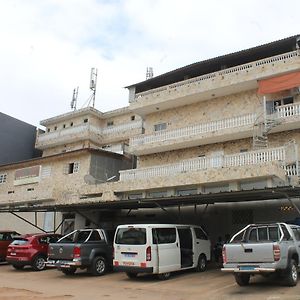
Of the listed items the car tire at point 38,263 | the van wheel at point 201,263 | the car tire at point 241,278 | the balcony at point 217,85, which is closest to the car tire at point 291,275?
the car tire at point 241,278

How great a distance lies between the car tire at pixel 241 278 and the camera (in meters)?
11.3

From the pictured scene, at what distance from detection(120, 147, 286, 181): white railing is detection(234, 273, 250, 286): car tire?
876 cm

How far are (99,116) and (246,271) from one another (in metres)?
30.5

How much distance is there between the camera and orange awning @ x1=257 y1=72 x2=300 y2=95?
21.2 meters

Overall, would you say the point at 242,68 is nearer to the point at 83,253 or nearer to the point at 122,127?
the point at 83,253

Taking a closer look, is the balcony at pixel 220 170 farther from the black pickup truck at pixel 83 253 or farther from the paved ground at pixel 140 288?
the black pickup truck at pixel 83 253

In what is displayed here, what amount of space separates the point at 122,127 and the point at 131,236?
24.1 metres

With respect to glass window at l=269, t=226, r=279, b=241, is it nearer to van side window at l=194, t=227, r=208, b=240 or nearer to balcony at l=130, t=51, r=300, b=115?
van side window at l=194, t=227, r=208, b=240

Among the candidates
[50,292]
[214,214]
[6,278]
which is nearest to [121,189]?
[214,214]

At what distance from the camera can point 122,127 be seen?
36688mm

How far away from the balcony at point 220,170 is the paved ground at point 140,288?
21.1 ft

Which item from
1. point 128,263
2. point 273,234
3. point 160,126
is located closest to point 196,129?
point 160,126

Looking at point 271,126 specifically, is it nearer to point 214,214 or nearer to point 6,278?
point 214,214

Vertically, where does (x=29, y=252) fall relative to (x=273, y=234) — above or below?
below
